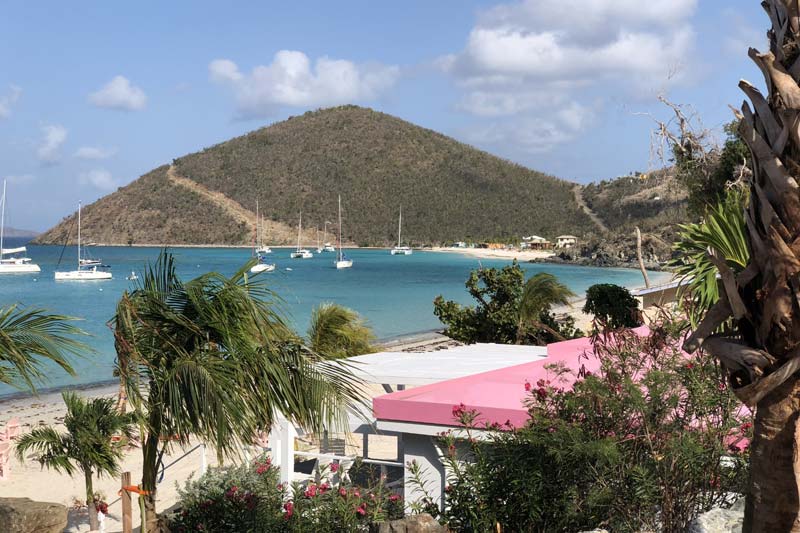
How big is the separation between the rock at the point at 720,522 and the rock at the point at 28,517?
6.46m

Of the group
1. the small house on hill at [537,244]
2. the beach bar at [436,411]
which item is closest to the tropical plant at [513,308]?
the beach bar at [436,411]

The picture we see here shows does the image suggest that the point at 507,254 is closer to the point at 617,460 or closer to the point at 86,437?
the point at 86,437

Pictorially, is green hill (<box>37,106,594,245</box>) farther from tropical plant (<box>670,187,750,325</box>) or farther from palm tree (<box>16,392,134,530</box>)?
tropical plant (<box>670,187,750,325</box>)

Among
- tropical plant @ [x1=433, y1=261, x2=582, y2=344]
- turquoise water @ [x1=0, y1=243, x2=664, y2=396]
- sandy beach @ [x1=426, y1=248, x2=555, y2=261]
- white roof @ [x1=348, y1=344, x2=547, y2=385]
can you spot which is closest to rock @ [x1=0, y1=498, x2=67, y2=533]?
white roof @ [x1=348, y1=344, x2=547, y2=385]

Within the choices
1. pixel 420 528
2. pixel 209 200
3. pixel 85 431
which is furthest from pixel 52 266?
pixel 420 528

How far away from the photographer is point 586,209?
128875 mm

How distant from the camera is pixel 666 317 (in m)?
6.01

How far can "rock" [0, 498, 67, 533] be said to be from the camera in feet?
25.4

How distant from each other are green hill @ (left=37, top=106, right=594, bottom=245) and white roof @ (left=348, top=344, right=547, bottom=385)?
113 metres

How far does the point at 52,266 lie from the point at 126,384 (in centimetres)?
10244

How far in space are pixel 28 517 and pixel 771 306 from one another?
7.66 meters

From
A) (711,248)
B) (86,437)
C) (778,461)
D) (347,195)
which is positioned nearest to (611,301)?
(86,437)

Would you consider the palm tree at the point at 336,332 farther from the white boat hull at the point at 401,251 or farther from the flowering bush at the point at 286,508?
the white boat hull at the point at 401,251

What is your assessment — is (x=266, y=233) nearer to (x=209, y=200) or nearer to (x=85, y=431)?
(x=209, y=200)
